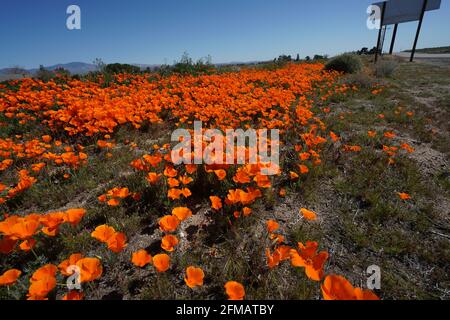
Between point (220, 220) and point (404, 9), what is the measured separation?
31847 mm

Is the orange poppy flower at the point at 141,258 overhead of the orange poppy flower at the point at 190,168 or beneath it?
beneath

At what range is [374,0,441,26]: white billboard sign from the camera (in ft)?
73.5

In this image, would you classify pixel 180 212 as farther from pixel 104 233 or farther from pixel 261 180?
pixel 261 180

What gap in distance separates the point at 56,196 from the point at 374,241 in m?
3.89

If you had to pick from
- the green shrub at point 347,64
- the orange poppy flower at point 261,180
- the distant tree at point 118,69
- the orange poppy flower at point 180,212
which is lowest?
the orange poppy flower at point 180,212

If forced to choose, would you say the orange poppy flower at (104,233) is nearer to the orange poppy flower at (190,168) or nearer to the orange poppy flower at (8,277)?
the orange poppy flower at (8,277)

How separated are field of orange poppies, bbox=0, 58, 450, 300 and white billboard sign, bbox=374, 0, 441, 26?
26.4 meters

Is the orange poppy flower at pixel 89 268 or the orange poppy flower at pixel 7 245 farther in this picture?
the orange poppy flower at pixel 7 245

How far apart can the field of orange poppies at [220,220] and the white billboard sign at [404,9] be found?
86.5ft

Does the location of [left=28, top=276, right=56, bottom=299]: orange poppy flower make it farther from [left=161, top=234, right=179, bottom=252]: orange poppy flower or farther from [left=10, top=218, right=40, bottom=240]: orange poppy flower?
[left=161, top=234, right=179, bottom=252]: orange poppy flower

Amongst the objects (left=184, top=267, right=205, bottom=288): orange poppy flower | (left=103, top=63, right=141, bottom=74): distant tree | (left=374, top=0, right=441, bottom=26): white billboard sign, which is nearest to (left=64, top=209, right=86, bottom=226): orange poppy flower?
(left=184, top=267, right=205, bottom=288): orange poppy flower

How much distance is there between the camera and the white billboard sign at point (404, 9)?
22406mm

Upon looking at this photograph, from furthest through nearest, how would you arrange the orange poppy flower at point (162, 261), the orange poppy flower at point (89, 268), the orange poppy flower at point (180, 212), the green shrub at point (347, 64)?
the green shrub at point (347, 64)
the orange poppy flower at point (180, 212)
the orange poppy flower at point (162, 261)
the orange poppy flower at point (89, 268)


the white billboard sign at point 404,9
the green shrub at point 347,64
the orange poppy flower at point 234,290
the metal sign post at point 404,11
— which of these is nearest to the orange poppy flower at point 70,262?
the orange poppy flower at point 234,290
